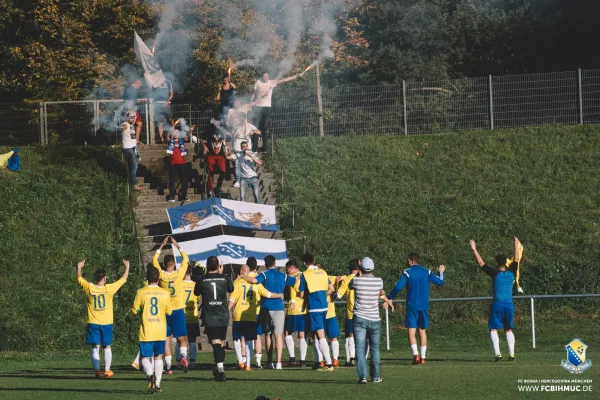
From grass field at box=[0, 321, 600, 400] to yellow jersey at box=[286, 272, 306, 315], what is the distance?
1.19m

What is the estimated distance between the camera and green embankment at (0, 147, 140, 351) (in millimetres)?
26375

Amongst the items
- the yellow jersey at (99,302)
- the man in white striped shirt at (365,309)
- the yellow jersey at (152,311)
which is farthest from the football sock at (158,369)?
the man in white striped shirt at (365,309)

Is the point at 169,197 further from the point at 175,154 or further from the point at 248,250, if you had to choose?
the point at 248,250

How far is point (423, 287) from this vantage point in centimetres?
2028

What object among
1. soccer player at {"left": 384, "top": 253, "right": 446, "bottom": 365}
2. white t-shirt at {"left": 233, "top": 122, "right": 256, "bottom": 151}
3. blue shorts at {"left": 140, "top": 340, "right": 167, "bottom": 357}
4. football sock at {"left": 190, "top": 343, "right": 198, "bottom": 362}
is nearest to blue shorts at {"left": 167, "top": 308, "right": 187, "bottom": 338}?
football sock at {"left": 190, "top": 343, "right": 198, "bottom": 362}

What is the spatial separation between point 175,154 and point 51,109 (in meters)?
7.63

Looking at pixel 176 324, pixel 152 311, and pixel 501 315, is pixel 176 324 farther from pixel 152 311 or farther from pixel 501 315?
pixel 501 315

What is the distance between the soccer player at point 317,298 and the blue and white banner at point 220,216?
8.77 meters

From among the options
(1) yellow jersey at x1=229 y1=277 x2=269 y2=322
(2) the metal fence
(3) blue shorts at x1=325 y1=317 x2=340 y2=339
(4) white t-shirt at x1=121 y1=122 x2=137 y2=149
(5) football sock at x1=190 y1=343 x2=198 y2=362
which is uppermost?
(2) the metal fence

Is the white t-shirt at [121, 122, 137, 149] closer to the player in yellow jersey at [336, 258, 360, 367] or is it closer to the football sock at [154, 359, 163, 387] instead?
the player in yellow jersey at [336, 258, 360, 367]

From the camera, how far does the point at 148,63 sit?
111 ft

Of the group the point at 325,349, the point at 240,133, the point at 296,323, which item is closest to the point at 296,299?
the point at 296,323

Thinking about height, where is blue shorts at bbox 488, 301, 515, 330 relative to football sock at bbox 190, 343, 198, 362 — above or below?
above

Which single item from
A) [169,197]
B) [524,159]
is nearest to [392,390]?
[169,197]
